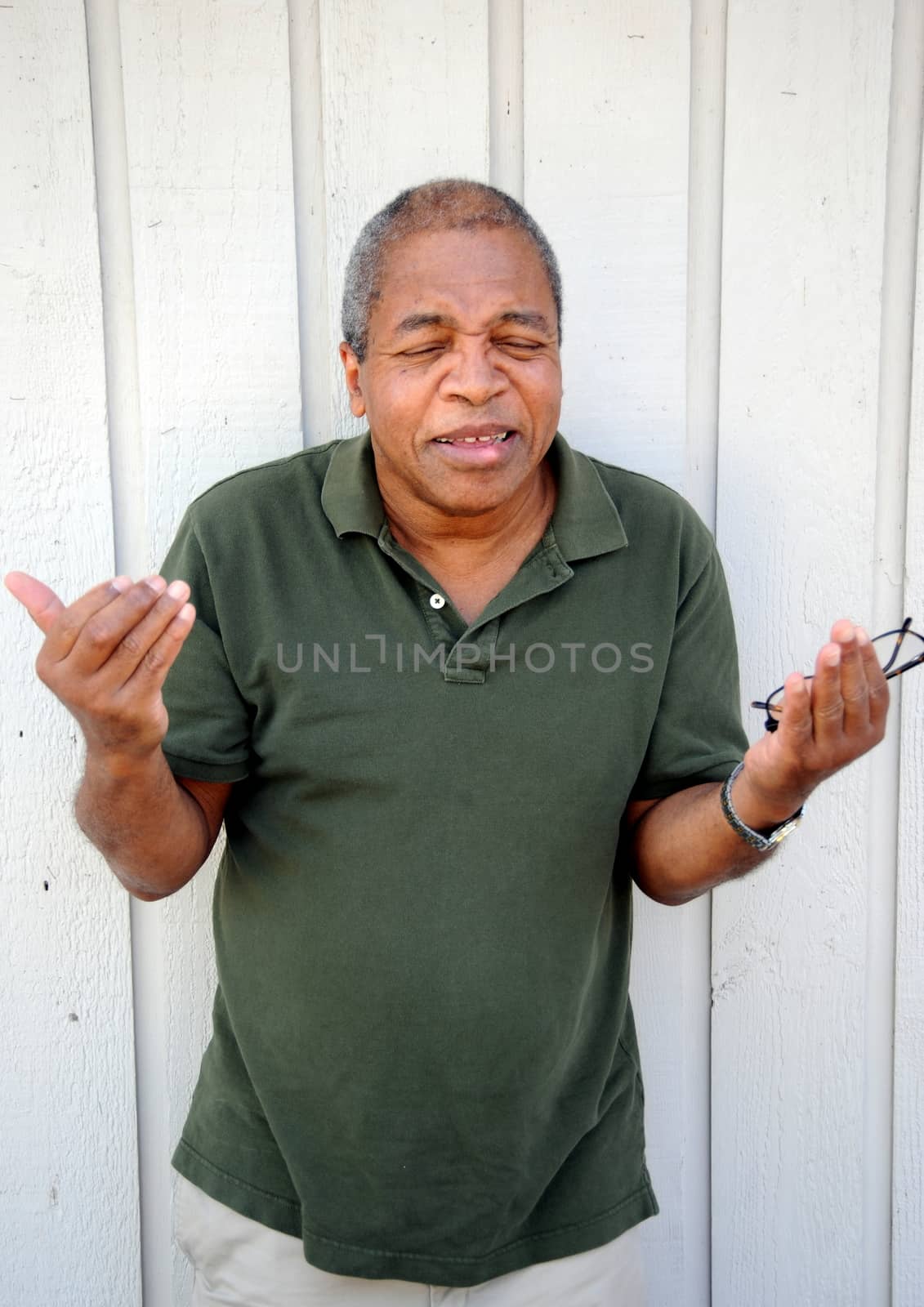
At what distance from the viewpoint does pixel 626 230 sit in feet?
6.38

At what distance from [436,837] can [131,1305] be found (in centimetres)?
104

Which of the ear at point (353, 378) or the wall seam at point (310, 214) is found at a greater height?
the wall seam at point (310, 214)

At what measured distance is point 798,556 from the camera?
199 centimetres

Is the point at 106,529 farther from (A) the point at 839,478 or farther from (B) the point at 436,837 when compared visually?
(A) the point at 839,478

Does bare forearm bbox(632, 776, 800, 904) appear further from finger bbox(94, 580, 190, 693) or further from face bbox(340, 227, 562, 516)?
finger bbox(94, 580, 190, 693)

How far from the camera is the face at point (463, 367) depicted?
1.60 m

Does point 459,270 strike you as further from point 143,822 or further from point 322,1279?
point 322,1279

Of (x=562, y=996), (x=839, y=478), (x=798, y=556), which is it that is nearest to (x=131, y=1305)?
(x=562, y=996)

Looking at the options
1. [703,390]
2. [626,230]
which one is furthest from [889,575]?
[626,230]

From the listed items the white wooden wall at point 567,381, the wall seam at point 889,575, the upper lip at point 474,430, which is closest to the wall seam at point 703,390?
the white wooden wall at point 567,381

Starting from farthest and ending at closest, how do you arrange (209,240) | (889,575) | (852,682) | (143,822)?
(889,575) → (209,240) → (143,822) → (852,682)

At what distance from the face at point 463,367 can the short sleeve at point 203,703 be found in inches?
12.2

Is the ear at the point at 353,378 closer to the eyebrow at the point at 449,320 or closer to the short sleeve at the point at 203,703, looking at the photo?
the eyebrow at the point at 449,320

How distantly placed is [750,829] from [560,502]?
20.3 inches
